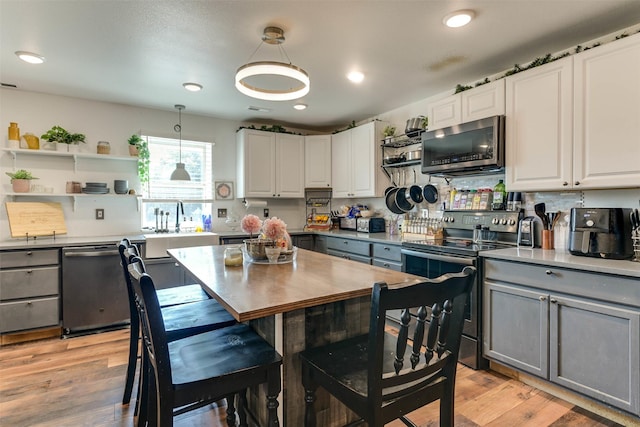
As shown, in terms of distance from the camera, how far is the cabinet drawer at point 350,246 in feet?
12.1

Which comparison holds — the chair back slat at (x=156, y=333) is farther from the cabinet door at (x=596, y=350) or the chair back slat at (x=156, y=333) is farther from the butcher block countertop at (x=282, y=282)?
the cabinet door at (x=596, y=350)

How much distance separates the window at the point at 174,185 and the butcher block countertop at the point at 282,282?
227 centimetres

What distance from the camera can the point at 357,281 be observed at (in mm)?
1551

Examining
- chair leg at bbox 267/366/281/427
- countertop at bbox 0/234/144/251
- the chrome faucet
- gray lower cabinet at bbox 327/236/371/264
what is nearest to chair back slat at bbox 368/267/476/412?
chair leg at bbox 267/366/281/427

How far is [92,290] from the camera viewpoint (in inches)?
128

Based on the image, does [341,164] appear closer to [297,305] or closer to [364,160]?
[364,160]

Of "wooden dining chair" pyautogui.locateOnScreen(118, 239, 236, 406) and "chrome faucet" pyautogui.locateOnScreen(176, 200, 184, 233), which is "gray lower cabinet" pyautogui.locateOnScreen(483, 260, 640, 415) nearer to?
"wooden dining chair" pyautogui.locateOnScreen(118, 239, 236, 406)

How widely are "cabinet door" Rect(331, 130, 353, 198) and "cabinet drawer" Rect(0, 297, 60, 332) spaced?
11.0ft

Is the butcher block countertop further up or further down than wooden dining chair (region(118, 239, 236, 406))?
further up

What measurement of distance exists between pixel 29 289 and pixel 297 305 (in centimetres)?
320

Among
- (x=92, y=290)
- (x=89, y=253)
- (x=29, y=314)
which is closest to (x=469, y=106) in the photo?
(x=89, y=253)

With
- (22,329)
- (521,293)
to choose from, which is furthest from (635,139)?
(22,329)

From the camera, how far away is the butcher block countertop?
1.21 m

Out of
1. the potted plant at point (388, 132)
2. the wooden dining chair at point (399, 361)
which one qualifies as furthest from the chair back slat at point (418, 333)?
the potted plant at point (388, 132)
